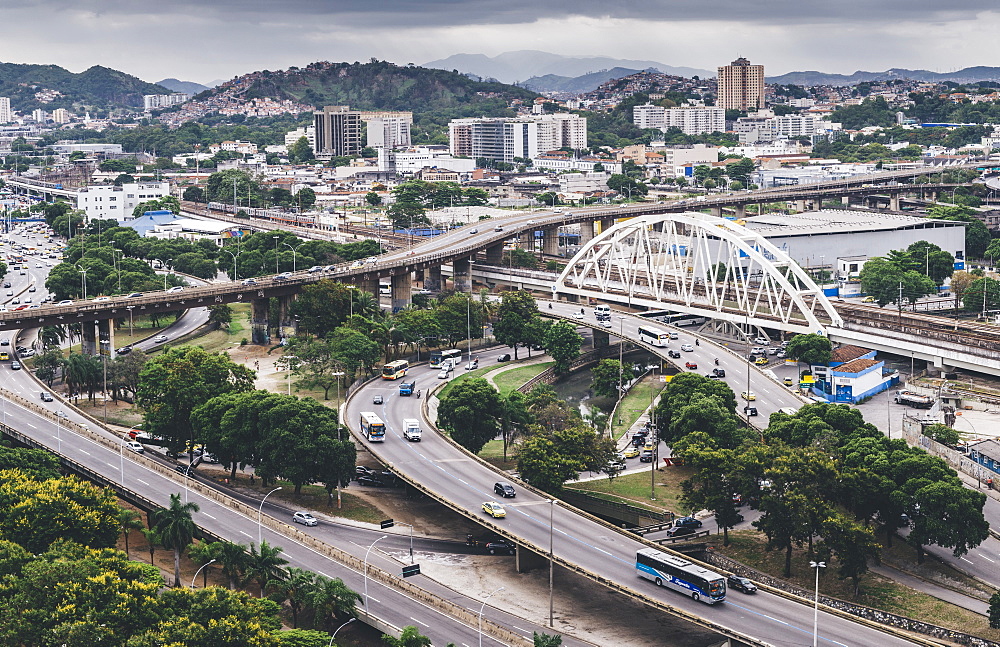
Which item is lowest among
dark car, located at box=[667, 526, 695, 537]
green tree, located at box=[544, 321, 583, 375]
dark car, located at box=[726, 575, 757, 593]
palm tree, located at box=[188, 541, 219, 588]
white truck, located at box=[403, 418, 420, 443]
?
dark car, located at box=[667, 526, 695, 537]

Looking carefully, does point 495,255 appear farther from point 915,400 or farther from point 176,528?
point 176,528

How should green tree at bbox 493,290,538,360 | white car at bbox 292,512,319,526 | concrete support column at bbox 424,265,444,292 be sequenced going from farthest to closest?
concrete support column at bbox 424,265,444,292 → green tree at bbox 493,290,538,360 → white car at bbox 292,512,319,526

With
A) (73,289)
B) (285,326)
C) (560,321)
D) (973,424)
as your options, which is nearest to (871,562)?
(973,424)

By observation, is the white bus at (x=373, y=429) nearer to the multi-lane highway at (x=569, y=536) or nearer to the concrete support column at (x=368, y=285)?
the multi-lane highway at (x=569, y=536)

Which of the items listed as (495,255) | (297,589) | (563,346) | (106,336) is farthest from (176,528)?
(495,255)

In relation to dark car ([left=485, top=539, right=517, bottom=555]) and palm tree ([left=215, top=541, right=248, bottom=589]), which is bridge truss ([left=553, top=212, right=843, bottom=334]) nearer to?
dark car ([left=485, top=539, right=517, bottom=555])

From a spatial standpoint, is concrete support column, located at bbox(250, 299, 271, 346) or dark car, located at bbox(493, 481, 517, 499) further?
concrete support column, located at bbox(250, 299, 271, 346)

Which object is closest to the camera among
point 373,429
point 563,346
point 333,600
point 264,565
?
point 333,600

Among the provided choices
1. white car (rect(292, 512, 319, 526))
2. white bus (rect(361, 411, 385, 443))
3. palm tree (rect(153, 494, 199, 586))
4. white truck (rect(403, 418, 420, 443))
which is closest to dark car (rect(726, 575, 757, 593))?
white car (rect(292, 512, 319, 526))
